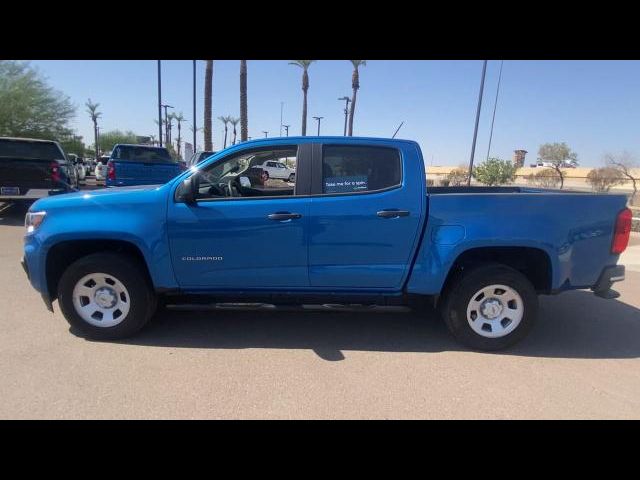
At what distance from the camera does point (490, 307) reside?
3.74 m

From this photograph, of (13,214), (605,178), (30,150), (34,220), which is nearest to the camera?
(34,220)

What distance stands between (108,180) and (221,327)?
859 centimetres

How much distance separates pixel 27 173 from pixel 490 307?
9.84m

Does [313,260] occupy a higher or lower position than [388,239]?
lower

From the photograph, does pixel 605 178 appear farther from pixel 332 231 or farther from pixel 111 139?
pixel 111 139

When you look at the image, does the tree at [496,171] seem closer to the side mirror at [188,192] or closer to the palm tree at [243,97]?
the palm tree at [243,97]

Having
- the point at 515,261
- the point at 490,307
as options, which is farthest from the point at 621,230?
the point at 490,307

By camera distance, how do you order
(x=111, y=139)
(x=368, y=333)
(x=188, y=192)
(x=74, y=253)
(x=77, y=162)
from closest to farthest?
(x=188, y=192)
(x=74, y=253)
(x=368, y=333)
(x=77, y=162)
(x=111, y=139)

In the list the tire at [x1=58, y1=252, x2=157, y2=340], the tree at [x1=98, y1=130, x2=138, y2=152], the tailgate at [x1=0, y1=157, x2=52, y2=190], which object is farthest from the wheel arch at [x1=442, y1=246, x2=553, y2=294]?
the tree at [x1=98, y1=130, x2=138, y2=152]

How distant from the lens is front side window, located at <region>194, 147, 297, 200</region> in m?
3.75

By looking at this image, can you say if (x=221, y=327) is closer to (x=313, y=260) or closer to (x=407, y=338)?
(x=313, y=260)

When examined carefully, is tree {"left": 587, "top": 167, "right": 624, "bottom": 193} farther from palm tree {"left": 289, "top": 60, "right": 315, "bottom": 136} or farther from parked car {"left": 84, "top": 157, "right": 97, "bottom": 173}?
parked car {"left": 84, "top": 157, "right": 97, "bottom": 173}
